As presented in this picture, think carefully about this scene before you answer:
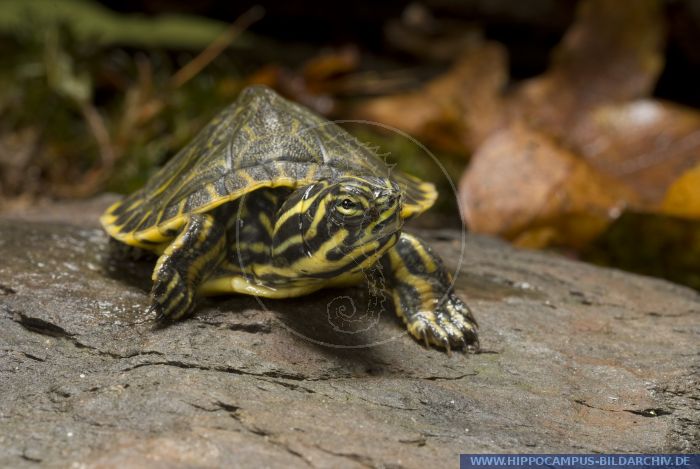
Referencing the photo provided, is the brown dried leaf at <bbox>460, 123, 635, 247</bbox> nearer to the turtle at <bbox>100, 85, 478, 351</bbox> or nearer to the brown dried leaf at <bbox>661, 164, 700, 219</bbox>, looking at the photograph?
the brown dried leaf at <bbox>661, 164, 700, 219</bbox>

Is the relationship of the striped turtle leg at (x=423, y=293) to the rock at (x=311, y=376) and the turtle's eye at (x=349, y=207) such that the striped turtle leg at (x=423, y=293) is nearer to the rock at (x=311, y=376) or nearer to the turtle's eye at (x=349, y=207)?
the rock at (x=311, y=376)

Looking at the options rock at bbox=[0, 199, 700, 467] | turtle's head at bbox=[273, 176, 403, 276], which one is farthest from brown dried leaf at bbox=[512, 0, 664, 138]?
turtle's head at bbox=[273, 176, 403, 276]

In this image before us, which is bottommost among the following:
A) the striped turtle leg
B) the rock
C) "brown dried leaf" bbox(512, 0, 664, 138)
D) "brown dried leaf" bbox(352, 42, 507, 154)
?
the rock

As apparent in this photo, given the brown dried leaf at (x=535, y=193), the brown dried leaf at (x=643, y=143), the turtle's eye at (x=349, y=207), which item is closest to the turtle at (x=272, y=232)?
the turtle's eye at (x=349, y=207)

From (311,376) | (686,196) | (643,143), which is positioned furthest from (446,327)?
(643,143)

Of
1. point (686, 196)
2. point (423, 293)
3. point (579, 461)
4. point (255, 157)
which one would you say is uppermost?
point (686, 196)

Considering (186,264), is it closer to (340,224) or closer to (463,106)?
(340,224)

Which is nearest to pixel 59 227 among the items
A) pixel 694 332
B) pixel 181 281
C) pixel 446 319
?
pixel 181 281
